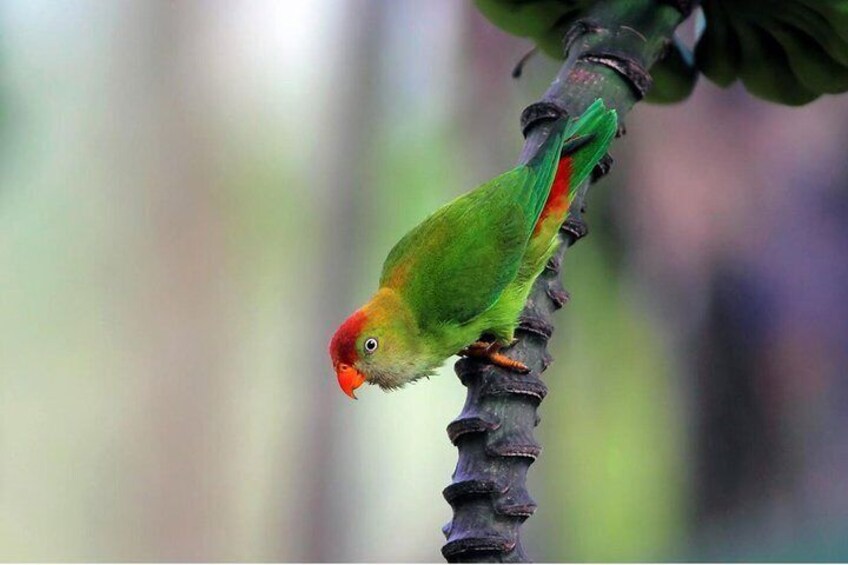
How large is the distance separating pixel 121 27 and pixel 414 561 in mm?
1260

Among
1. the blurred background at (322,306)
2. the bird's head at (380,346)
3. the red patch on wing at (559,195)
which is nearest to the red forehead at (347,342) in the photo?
the bird's head at (380,346)

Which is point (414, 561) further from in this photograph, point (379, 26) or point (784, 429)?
point (379, 26)

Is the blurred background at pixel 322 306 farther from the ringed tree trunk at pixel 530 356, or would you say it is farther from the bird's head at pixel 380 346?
the ringed tree trunk at pixel 530 356

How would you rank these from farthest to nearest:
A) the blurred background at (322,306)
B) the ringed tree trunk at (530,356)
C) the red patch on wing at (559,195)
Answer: the blurred background at (322,306) → the red patch on wing at (559,195) → the ringed tree trunk at (530,356)

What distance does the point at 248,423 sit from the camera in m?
2.34

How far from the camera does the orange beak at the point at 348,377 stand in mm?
750

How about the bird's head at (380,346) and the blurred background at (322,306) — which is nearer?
the bird's head at (380,346)

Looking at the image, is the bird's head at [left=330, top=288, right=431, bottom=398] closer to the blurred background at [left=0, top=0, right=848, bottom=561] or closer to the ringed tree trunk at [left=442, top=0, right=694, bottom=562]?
the ringed tree trunk at [left=442, top=0, right=694, bottom=562]

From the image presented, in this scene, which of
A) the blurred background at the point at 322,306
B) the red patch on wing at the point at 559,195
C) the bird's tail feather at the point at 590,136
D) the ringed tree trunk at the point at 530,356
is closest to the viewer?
the ringed tree trunk at the point at 530,356

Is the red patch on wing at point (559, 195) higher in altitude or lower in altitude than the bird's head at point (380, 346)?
higher

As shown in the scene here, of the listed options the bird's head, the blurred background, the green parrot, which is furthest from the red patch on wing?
the blurred background

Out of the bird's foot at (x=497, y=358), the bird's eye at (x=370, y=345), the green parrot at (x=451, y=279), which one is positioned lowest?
the bird's foot at (x=497, y=358)

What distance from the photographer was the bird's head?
2.43 ft

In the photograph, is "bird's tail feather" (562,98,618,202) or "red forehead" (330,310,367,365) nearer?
"bird's tail feather" (562,98,618,202)
